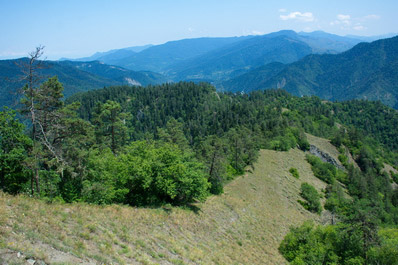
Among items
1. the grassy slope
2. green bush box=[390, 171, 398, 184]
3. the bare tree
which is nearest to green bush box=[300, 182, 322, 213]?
the grassy slope

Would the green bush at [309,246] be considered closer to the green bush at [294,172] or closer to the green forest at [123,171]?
the green forest at [123,171]

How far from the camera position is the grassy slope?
12.5 meters

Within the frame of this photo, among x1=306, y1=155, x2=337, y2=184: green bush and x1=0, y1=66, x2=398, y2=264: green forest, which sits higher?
x1=0, y1=66, x2=398, y2=264: green forest

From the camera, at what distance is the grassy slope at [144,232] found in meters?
12.5

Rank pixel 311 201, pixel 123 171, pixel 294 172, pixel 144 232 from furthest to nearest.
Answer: pixel 294 172 < pixel 311 201 < pixel 123 171 < pixel 144 232

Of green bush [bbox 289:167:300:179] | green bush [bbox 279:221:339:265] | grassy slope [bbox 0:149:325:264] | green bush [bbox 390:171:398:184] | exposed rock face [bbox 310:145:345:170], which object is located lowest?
green bush [bbox 390:171:398:184]

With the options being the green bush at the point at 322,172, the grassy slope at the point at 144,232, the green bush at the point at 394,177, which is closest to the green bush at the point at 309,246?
the grassy slope at the point at 144,232

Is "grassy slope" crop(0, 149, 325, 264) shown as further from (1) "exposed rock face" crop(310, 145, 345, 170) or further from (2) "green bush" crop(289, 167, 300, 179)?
(1) "exposed rock face" crop(310, 145, 345, 170)

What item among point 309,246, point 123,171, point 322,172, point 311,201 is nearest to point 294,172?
point 311,201

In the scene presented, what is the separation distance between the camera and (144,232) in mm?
19297

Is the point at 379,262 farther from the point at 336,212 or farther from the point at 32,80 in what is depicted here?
the point at 32,80

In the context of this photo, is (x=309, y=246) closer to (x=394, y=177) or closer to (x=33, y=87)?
(x=33, y=87)

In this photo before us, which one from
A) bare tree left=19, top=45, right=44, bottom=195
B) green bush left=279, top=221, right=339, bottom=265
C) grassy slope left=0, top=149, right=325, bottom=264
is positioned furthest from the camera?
green bush left=279, top=221, right=339, bottom=265

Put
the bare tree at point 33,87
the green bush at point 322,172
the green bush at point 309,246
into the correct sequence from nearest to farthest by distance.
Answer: the bare tree at point 33,87
the green bush at point 309,246
the green bush at point 322,172
